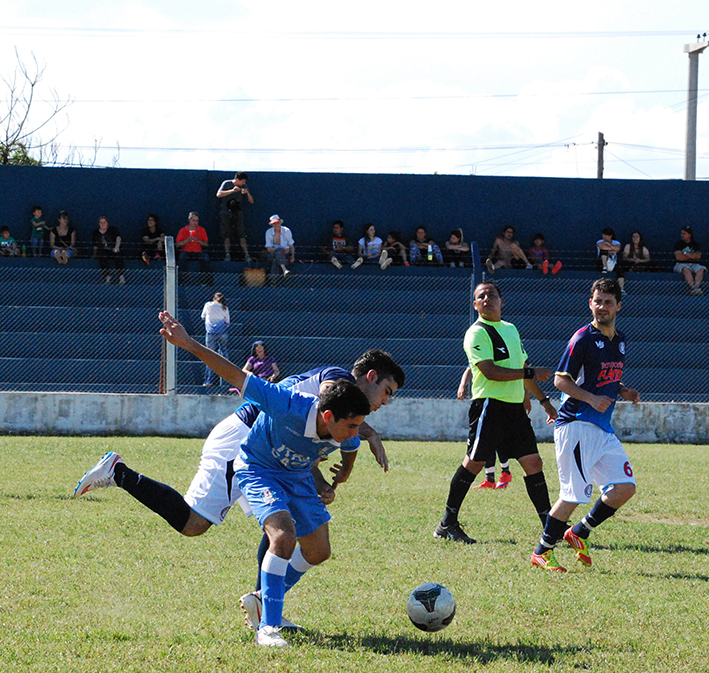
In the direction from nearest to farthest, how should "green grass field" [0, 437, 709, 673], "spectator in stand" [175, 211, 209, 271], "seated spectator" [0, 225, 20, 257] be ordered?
"green grass field" [0, 437, 709, 673] < "spectator in stand" [175, 211, 209, 271] < "seated spectator" [0, 225, 20, 257]

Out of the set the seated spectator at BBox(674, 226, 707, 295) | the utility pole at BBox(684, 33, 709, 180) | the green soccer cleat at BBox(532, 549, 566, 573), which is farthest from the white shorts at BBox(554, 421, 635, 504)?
the utility pole at BBox(684, 33, 709, 180)

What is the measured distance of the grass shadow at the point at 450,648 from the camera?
435 cm

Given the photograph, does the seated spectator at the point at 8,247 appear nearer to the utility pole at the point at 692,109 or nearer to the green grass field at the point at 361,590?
the green grass field at the point at 361,590

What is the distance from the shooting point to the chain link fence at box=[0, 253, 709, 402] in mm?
17016

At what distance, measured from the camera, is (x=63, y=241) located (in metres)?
18.9

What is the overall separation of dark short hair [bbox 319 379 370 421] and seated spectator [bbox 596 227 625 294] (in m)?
15.9

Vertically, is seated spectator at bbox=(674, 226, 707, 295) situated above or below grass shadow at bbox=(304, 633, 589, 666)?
above

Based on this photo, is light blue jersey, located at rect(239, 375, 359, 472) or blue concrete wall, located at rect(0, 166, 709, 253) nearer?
light blue jersey, located at rect(239, 375, 359, 472)

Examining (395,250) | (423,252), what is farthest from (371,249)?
(423,252)

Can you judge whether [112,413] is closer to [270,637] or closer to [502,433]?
[502,433]

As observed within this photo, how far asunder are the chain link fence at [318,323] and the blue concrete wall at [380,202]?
106 inches

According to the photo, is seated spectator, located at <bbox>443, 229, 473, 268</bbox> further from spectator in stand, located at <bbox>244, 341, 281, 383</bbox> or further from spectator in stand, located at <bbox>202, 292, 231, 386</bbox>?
spectator in stand, located at <bbox>244, 341, 281, 383</bbox>

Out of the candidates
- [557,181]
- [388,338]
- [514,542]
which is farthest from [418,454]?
[557,181]

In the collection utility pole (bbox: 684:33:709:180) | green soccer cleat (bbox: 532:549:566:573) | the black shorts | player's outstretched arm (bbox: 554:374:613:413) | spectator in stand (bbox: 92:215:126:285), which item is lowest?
green soccer cleat (bbox: 532:549:566:573)
